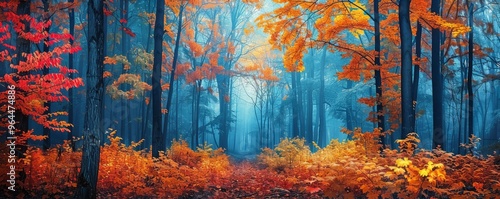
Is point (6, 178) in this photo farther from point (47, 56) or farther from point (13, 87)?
point (47, 56)

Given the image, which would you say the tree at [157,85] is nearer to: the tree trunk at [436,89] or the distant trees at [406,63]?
the distant trees at [406,63]

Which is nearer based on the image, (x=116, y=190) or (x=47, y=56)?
(x=47, y=56)

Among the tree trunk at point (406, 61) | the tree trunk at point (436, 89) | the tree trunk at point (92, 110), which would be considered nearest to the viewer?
the tree trunk at point (92, 110)

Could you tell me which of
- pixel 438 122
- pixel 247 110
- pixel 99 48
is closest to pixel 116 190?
pixel 99 48

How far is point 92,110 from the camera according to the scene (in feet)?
21.7

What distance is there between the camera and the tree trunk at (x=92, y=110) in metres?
6.56

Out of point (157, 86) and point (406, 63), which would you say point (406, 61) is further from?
point (157, 86)

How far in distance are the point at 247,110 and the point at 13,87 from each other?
285 feet

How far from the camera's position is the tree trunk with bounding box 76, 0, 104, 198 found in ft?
21.5

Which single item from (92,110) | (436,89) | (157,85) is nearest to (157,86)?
(157,85)

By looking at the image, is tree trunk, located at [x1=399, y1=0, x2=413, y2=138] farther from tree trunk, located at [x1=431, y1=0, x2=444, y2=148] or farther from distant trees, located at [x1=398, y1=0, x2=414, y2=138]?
tree trunk, located at [x1=431, y1=0, x2=444, y2=148]

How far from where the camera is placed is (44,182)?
8.27 metres

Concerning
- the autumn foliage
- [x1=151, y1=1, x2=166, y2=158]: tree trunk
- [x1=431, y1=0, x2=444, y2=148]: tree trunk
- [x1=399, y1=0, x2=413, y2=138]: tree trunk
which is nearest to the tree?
[x1=151, y1=1, x2=166, y2=158]: tree trunk

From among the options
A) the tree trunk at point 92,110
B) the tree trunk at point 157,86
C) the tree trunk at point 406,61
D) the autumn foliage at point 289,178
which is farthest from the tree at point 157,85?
the tree trunk at point 406,61
